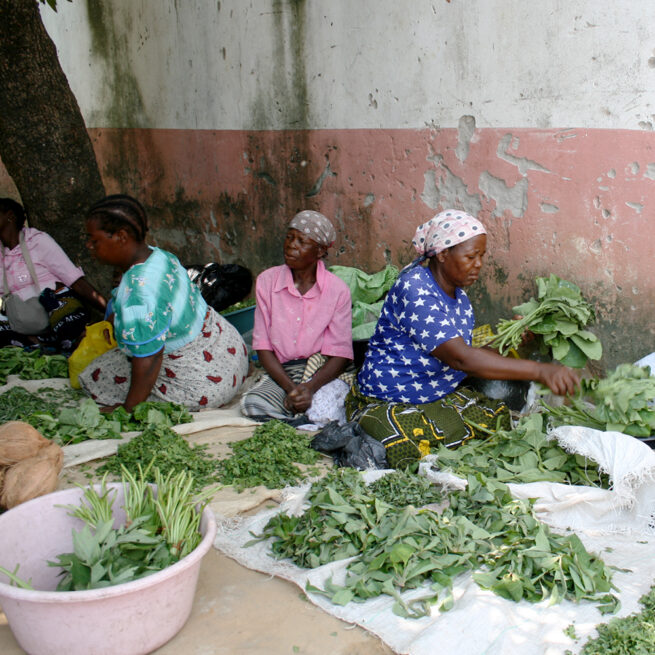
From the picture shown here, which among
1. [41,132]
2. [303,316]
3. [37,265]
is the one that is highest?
[41,132]

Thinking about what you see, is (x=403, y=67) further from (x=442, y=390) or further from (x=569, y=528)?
(x=569, y=528)

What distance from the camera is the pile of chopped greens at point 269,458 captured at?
346cm

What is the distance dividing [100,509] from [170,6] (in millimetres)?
6078

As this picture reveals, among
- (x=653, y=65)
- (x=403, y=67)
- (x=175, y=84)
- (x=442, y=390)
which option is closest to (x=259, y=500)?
(x=442, y=390)

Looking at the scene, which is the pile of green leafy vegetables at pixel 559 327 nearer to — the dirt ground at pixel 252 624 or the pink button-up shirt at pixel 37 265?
the dirt ground at pixel 252 624

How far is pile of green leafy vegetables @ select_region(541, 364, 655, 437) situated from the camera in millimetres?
3195

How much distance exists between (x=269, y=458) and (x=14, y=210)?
3.27 meters

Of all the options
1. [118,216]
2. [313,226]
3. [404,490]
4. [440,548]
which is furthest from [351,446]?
[118,216]

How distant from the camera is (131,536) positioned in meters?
2.39

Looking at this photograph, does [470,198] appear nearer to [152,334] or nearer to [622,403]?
[622,403]

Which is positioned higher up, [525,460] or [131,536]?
[131,536]

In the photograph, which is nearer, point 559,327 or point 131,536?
point 131,536

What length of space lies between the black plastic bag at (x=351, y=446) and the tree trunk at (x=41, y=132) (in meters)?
2.99

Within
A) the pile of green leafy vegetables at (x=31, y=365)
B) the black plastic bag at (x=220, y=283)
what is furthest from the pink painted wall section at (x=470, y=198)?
the pile of green leafy vegetables at (x=31, y=365)
